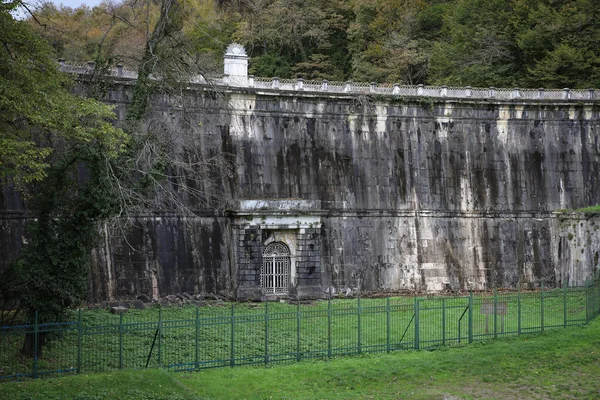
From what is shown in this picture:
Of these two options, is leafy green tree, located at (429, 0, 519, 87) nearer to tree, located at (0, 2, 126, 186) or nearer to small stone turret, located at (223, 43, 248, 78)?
small stone turret, located at (223, 43, 248, 78)

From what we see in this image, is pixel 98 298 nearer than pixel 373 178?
Yes

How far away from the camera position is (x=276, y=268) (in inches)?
1410

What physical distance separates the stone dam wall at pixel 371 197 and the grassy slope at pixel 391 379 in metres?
12.3

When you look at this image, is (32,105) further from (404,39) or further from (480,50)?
(404,39)

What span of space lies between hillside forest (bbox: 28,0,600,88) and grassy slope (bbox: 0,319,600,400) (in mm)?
28144

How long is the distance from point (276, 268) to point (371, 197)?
20.6 ft

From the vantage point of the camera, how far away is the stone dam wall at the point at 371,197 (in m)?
34.6

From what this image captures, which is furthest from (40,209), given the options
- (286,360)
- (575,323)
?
(575,323)

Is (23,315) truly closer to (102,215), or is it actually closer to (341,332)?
(102,215)

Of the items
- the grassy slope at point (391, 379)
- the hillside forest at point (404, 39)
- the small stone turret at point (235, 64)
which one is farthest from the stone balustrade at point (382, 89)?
the grassy slope at point (391, 379)

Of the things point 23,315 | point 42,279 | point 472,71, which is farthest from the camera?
point 472,71

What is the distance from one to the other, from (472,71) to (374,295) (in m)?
20.8

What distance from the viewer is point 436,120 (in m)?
40.2

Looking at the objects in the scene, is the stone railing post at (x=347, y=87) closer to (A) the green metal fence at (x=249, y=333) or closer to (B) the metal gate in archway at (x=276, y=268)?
(B) the metal gate in archway at (x=276, y=268)
